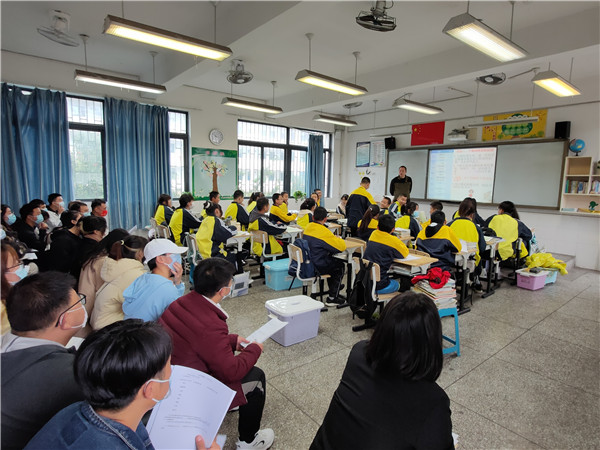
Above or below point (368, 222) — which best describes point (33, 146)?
above

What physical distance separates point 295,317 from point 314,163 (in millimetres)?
7467

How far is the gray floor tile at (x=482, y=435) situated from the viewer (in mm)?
1960

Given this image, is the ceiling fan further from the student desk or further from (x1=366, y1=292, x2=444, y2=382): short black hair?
(x1=366, y1=292, x2=444, y2=382): short black hair

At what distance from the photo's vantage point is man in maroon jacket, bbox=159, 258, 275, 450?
152 cm

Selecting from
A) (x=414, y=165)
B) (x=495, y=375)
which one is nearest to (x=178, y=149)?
(x=414, y=165)

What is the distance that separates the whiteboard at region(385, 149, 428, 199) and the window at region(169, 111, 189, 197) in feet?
17.5

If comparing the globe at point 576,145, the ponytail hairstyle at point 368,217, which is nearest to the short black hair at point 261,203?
the ponytail hairstyle at point 368,217

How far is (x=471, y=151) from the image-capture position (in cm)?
765

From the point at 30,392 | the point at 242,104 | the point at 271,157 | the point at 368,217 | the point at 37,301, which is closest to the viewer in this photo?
the point at 30,392

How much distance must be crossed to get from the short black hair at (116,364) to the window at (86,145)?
686 cm

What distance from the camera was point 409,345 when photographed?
3.41 ft

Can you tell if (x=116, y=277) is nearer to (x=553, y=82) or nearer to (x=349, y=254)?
(x=349, y=254)

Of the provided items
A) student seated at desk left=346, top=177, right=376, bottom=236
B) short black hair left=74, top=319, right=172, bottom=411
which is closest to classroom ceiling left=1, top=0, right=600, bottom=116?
student seated at desk left=346, top=177, right=376, bottom=236

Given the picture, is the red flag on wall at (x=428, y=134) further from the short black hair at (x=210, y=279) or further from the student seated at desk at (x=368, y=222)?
the short black hair at (x=210, y=279)
